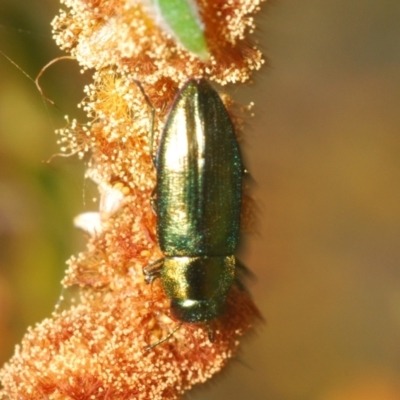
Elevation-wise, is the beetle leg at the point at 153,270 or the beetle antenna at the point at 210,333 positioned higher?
the beetle leg at the point at 153,270

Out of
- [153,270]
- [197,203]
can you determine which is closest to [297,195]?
[197,203]

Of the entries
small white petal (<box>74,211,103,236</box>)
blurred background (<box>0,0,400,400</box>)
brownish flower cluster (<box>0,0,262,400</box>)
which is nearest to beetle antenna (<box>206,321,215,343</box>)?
brownish flower cluster (<box>0,0,262,400</box>)

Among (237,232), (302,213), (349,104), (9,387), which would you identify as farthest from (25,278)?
(349,104)

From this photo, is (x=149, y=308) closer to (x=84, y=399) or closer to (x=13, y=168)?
(x=84, y=399)

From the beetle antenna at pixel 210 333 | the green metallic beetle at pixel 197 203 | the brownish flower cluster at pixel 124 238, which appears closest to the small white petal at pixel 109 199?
the brownish flower cluster at pixel 124 238

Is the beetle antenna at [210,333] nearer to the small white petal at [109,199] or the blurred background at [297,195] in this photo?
the blurred background at [297,195]

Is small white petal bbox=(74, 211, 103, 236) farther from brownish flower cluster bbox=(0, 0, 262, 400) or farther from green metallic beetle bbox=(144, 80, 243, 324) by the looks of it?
green metallic beetle bbox=(144, 80, 243, 324)
